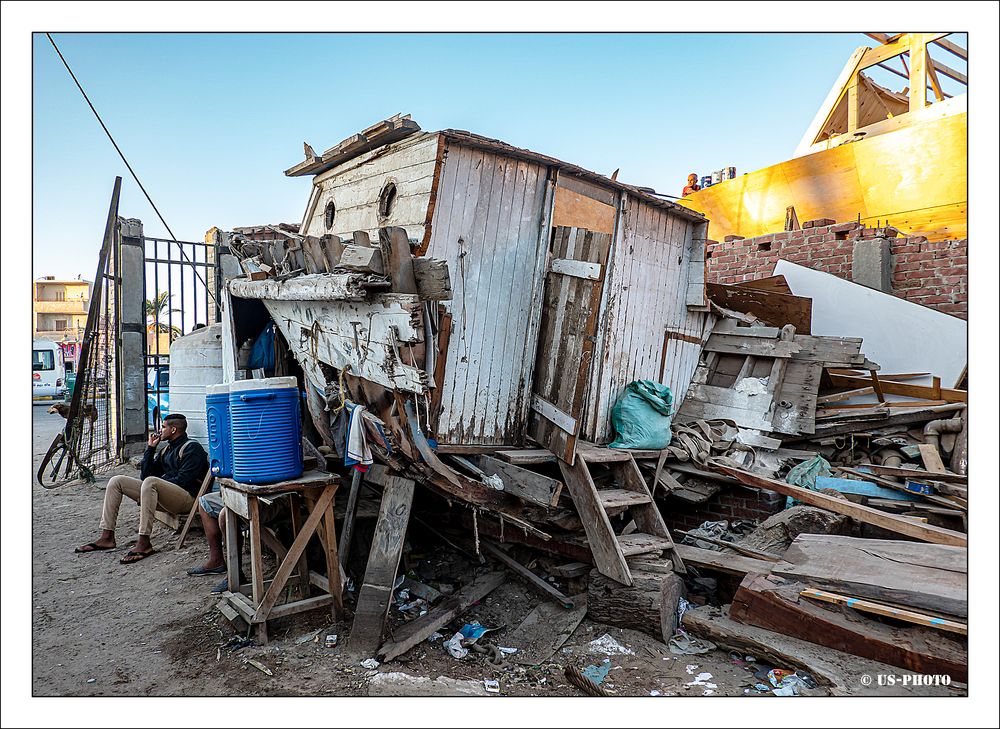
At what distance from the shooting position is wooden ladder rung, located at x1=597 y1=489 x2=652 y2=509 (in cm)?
510

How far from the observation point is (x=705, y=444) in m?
6.62

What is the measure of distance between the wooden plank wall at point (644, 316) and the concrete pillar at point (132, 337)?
7.20m

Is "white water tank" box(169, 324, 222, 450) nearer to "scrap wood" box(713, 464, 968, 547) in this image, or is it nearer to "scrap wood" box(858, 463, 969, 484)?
"scrap wood" box(713, 464, 968, 547)

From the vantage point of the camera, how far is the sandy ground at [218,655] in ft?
13.3

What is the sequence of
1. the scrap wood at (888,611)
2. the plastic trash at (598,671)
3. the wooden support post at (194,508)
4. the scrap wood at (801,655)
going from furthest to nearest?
1. the wooden support post at (194,508)
2. the plastic trash at (598,671)
3. the scrap wood at (888,611)
4. the scrap wood at (801,655)

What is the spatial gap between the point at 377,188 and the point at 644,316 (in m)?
3.11

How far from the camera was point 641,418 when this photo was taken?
6227 millimetres

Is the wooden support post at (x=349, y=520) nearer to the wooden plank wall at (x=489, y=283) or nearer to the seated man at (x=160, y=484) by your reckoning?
the wooden plank wall at (x=489, y=283)

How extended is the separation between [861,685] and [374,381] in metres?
3.34

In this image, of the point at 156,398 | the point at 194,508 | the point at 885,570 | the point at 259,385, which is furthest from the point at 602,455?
the point at 156,398

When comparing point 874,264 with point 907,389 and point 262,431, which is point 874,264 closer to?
point 907,389

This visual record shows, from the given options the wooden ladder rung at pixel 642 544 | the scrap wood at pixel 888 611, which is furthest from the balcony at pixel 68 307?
the scrap wood at pixel 888 611

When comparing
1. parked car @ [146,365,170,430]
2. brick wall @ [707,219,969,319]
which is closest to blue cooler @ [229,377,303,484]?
parked car @ [146,365,170,430]
